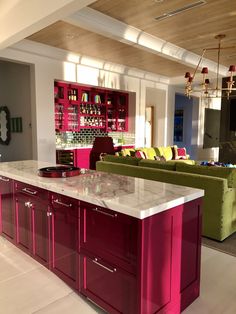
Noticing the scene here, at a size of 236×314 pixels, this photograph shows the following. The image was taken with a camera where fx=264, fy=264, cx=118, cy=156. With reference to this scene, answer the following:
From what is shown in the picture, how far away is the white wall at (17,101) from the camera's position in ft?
20.9

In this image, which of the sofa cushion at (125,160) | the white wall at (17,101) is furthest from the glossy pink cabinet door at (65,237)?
the white wall at (17,101)

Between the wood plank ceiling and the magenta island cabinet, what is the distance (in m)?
2.83

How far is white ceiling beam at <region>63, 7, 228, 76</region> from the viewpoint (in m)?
4.01

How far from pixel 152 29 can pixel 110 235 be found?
13.4 ft

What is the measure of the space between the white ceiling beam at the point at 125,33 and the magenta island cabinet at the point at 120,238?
9.18ft

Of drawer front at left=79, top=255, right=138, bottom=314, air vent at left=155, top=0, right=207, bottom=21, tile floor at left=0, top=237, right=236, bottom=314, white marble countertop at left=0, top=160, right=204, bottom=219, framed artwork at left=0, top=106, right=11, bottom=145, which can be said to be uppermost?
air vent at left=155, top=0, right=207, bottom=21

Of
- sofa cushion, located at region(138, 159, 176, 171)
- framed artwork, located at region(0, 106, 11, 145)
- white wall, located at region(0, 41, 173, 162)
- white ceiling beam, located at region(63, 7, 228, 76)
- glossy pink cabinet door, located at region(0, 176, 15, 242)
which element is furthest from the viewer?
framed artwork, located at region(0, 106, 11, 145)

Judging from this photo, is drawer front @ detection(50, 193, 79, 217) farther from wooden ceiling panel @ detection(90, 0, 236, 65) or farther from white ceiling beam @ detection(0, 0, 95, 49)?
wooden ceiling panel @ detection(90, 0, 236, 65)

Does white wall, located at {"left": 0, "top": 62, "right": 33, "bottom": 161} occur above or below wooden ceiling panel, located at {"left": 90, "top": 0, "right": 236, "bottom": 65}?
below

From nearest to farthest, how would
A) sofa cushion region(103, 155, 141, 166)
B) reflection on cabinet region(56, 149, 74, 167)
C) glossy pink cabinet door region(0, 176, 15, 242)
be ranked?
glossy pink cabinet door region(0, 176, 15, 242)
sofa cushion region(103, 155, 141, 166)
reflection on cabinet region(56, 149, 74, 167)

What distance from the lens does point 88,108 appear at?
771cm

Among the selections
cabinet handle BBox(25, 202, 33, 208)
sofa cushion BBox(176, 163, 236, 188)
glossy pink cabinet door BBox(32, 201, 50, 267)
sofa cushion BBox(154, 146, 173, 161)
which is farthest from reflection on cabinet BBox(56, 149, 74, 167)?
glossy pink cabinet door BBox(32, 201, 50, 267)

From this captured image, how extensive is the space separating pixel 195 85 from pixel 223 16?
6310 mm

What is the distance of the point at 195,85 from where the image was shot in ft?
33.6
